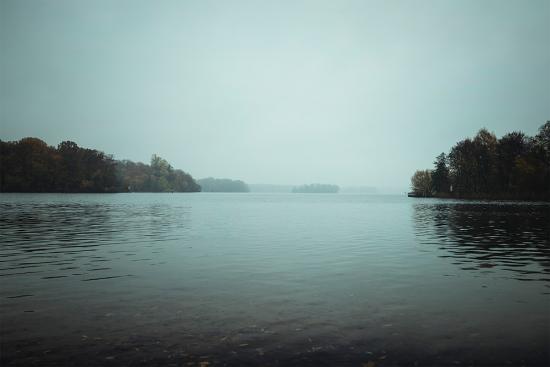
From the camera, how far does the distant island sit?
414ft

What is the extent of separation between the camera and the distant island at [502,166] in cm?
12606

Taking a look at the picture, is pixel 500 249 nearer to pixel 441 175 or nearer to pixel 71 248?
pixel 71 248

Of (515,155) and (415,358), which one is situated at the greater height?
(515,155)

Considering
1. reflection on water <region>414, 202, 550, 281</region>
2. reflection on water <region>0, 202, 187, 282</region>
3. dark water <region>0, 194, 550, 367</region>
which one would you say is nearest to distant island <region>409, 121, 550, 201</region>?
reflection on water <region>414, 202, 550, 281</region>

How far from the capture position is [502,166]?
5531 inches

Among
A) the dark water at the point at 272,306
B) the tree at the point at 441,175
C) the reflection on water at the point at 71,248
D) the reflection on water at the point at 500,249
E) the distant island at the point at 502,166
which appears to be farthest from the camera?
the tree at the point at 441,175

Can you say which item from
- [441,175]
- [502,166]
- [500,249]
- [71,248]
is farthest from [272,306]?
[441,175]

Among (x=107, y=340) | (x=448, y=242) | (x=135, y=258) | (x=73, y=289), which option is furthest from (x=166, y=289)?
(x=448, y=242)

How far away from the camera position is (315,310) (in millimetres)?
13023

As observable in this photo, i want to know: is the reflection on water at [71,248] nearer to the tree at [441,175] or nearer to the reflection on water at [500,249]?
the reflection on water at [500,249]

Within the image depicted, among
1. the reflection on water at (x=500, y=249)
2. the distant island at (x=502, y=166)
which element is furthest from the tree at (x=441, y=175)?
the reflection on water at (x=500, y=249)

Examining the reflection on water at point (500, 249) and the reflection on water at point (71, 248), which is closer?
the reflection on water at point (71, 248)

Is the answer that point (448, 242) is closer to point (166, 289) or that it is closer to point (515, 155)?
point (166, 289)

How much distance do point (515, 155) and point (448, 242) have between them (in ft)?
430
